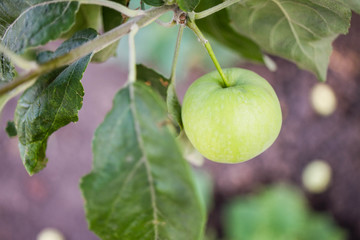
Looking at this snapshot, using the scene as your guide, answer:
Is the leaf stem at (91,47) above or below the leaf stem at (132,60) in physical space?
above

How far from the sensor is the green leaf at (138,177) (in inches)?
18.1

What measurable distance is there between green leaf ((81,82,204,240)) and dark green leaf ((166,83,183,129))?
157 millimetres

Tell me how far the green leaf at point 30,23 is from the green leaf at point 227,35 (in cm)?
36

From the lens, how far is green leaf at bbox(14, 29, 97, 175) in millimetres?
593

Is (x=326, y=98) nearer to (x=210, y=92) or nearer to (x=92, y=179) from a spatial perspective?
(x=210, y=92)

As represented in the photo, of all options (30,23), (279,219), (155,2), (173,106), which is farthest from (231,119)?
(279,219)

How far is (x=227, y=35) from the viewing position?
915mm

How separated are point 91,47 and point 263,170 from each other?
78.9 inches

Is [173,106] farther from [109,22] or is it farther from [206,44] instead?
[109,22]

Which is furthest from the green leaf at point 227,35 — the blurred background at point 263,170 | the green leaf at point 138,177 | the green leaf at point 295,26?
the blurred background at point 263,170

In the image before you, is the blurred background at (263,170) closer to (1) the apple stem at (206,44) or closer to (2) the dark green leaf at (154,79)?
(2) the dark green leaf at (154,79)

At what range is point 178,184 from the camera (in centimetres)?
46

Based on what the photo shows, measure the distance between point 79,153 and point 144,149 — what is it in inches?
84.9

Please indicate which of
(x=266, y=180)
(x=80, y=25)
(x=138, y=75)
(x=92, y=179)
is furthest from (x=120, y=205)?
(x=266, y=180)
